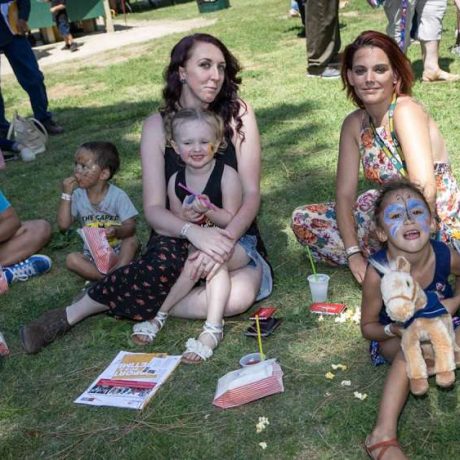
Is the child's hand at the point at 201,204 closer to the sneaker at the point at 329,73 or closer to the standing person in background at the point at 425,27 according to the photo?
the standing person in background at the point at 425,27

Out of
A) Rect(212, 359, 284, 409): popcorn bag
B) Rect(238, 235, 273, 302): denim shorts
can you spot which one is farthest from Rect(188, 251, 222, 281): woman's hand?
Rect(212, 359, 284, 409): popcorn bag

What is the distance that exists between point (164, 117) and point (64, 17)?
12143 mm

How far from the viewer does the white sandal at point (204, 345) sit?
3.13 meters

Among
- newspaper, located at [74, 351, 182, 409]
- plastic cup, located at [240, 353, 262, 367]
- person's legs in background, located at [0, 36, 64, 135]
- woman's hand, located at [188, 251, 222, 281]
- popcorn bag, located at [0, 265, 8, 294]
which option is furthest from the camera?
person's legs in background, located at [0, 36, 64, 135]

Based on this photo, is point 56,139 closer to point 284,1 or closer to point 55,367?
point 55,367

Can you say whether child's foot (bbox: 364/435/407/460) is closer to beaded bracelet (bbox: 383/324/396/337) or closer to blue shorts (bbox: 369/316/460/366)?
beaded bracelet (bbox: 383/324/396/337)

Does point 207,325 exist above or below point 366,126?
below

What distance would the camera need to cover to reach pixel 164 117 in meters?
3.61

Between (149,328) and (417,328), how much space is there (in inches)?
56.1

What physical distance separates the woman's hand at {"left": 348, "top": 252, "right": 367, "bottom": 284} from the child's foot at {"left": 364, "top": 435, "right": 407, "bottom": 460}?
105 cm

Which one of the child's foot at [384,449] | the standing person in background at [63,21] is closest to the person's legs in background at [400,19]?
the child's foot at [384,449]

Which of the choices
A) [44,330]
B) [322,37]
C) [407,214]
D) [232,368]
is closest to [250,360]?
[232,368]

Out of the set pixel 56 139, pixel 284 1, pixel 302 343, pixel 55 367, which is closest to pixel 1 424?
pixel 55 367

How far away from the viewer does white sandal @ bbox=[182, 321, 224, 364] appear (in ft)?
10.3
